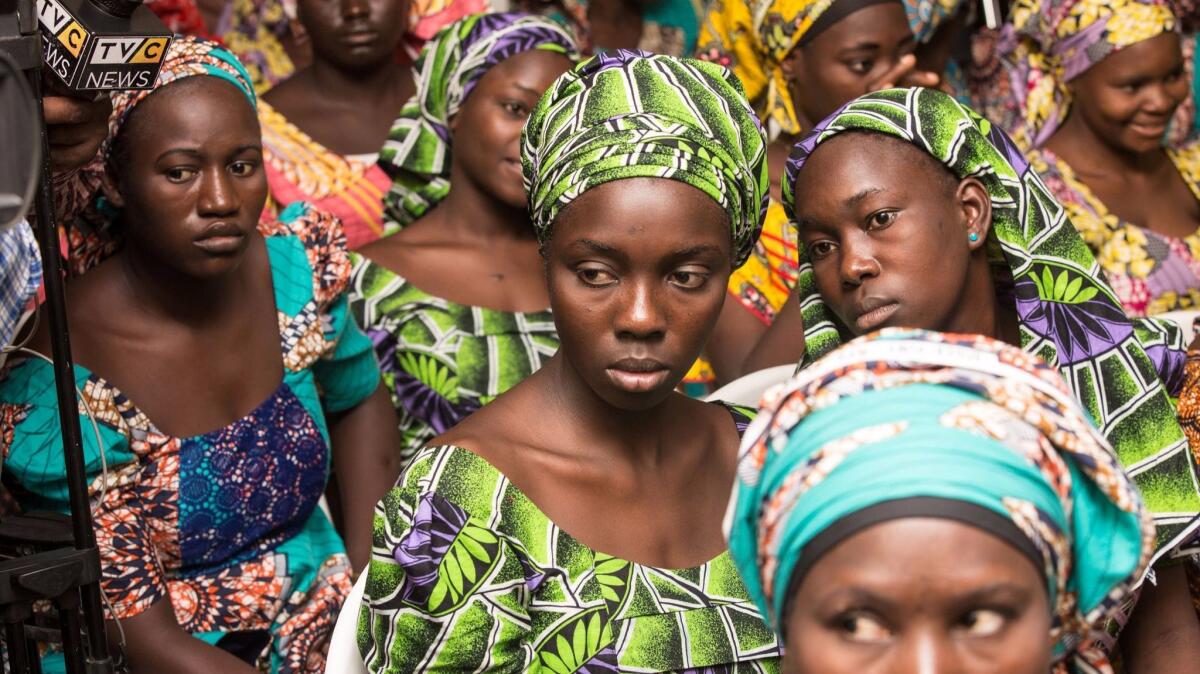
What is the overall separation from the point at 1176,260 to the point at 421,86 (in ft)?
7.72

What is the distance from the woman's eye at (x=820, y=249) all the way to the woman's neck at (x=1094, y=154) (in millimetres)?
2401

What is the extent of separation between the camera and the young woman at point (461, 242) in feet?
11.6

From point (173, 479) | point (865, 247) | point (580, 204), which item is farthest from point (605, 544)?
point (173, 479)

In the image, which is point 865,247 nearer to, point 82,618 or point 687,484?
point 687,484

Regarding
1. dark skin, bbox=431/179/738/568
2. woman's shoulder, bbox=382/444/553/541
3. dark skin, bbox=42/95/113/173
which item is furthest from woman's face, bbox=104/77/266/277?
woman's shoulder, bbox=382/444/553/541

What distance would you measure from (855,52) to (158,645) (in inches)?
98.4

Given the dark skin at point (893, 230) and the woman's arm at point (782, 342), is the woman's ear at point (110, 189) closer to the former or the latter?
the dark skin at point (893, 230)

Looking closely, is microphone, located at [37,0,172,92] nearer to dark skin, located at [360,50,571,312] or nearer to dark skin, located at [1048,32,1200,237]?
dark skin, located at [360,50,571,312]

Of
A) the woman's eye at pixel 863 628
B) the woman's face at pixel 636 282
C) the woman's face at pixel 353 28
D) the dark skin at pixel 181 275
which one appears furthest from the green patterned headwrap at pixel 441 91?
the woman's eye at pixel 863 628

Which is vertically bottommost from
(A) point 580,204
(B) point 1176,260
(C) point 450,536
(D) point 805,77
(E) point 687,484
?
(C) point 450,536

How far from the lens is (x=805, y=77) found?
14.0ft

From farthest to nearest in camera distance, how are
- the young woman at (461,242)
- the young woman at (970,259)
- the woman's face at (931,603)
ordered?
the young woman at (461,242) → the young woman at (970,259) → the woman's face at (931,603)

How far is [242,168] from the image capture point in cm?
299

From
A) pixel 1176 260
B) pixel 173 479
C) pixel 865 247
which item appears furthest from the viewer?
pixel 1176 260
